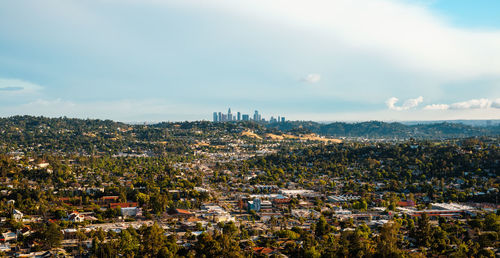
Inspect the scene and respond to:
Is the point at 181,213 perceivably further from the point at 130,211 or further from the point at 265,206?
the point at 265,206

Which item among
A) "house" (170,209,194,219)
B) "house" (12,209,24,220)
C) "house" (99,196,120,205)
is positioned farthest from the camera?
"house" (99,196,120,205)

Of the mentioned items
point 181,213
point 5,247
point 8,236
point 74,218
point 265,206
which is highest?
point 74,218

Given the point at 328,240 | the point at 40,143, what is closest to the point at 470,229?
the point at 328,240

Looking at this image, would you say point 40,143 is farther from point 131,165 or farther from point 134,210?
point 134,210

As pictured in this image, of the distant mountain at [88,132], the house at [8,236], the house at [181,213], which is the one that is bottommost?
the house at [181,213]

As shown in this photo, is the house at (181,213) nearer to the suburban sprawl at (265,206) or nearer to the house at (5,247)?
the suburban sprawl at (265,206)

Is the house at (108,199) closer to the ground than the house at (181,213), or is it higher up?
higher up

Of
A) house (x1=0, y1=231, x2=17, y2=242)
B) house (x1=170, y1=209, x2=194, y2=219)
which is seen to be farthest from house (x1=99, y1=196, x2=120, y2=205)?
house (x1=0, y1=231, x2=17, y2=242)

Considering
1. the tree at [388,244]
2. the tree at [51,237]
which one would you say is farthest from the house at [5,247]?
the tree at [388,244]

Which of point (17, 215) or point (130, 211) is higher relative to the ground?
point (17, 215)

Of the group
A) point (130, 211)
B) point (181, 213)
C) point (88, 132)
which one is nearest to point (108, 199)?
point (130, 211)

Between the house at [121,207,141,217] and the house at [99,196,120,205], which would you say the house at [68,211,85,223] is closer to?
the house at [121,207,141,217]

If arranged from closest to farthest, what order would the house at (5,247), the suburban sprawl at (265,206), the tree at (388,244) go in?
the tree at (388,244), the house at (5,247), the suburban sprawl at (265,206)

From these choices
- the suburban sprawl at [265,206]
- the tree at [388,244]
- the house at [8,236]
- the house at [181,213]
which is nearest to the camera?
the tree at [388,244]
